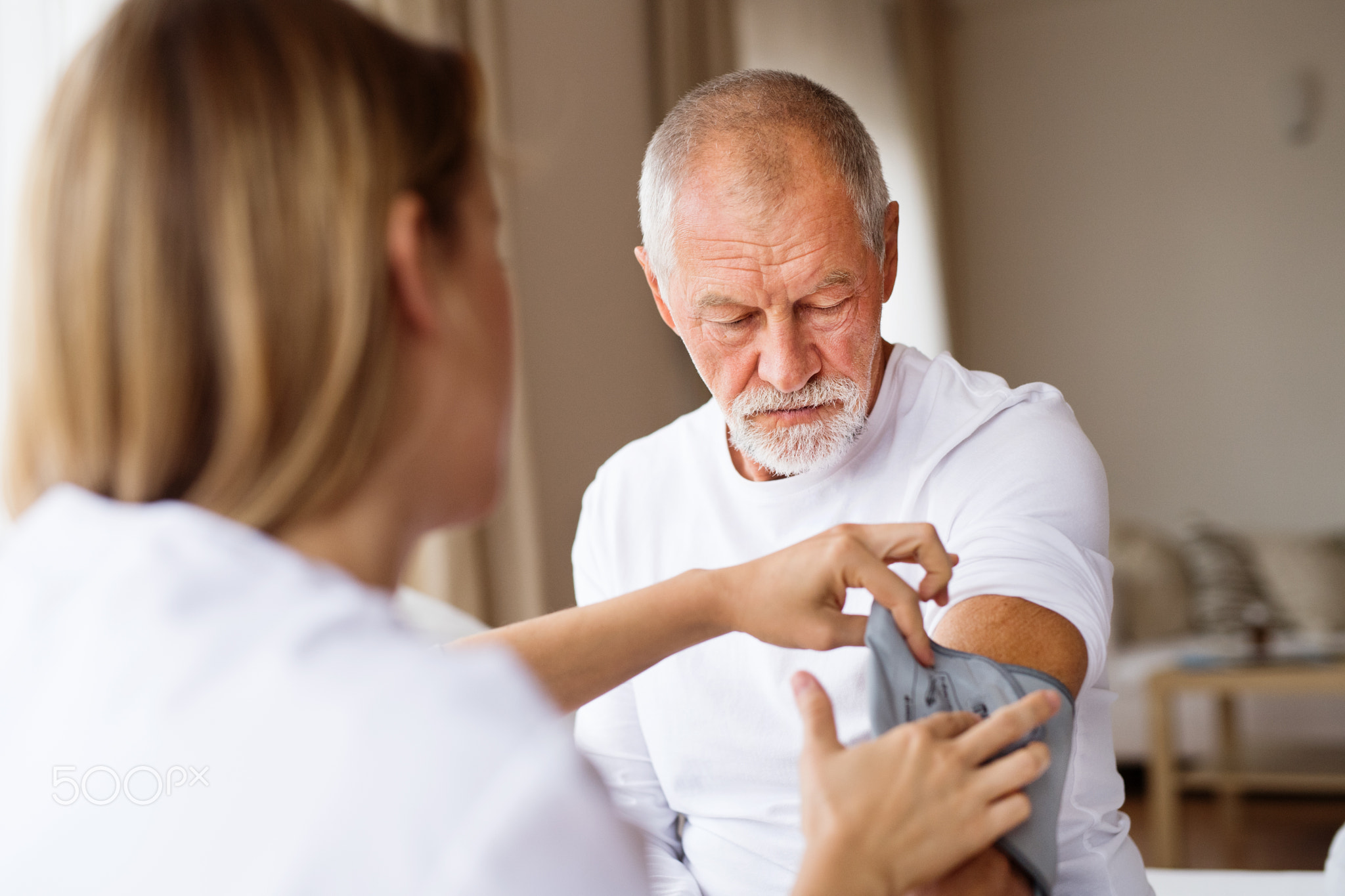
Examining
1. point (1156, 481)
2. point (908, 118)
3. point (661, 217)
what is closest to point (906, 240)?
point (908, 118)

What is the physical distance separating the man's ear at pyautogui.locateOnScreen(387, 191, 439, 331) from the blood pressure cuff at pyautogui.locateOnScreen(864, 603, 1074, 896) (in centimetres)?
50

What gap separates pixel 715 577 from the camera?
1.10m

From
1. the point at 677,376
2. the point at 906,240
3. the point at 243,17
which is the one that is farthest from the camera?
the point at 906,240

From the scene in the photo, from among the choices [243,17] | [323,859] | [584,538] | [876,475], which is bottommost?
[584,538]

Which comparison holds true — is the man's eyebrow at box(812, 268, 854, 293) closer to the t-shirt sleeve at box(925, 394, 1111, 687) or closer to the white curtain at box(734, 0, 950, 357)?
the t-shirt sleeve at box(925, 394, 1111, 687)

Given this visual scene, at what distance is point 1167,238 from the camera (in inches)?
239

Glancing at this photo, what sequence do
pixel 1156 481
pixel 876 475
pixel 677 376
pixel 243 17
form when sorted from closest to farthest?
1. pixel 243 17
2. pixel 876 475
3. pixel 677 376
4. pixel 1156 481

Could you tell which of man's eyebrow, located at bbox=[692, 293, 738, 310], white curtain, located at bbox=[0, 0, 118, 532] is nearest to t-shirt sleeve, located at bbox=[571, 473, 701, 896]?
man's eyebrow, located at bbox=[692, 293, 738, 310]

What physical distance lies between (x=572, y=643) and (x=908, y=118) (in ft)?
17.3

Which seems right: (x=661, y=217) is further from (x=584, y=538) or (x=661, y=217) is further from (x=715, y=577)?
(x=715, y=577)

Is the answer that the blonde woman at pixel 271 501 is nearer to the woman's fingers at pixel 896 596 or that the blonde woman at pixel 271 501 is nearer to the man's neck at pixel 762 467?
the woman's fingers at pixel 896 596

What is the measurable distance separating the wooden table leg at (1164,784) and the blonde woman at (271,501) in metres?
3.20

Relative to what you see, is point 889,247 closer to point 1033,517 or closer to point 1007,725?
point 1033,517

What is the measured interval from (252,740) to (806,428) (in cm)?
94
